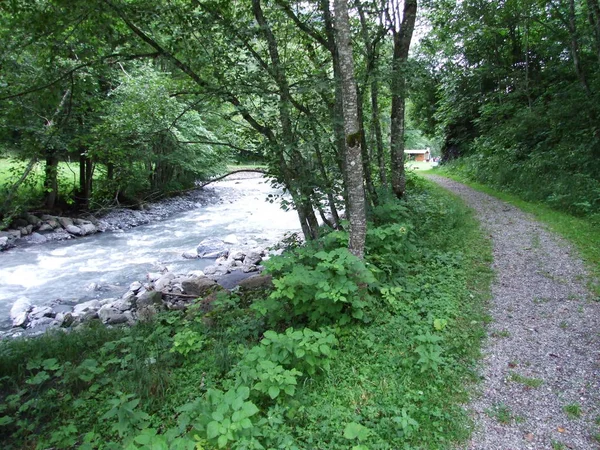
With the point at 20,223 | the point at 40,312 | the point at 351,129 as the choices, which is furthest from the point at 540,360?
the point at 20,223

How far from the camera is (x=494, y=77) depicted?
62.8 ft

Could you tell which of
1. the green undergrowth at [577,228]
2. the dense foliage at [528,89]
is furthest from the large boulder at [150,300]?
the green undergrowth at [577,228]

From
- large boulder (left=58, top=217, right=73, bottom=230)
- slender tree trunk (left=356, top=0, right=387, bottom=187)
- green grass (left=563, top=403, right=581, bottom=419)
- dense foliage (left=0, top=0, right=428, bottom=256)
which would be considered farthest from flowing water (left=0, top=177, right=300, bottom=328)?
green grass (left=563, top=403, right=581, bottom=419)

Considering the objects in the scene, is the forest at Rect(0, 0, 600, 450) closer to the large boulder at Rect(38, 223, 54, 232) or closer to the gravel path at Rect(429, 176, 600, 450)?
the gravel path at Rect(429, 176, 600, 450)

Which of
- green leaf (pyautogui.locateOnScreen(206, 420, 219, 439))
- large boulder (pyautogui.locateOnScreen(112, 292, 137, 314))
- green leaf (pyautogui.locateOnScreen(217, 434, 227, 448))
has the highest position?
green leaf (pyautogui.locateOnScreen(206, 420, 219, 439))

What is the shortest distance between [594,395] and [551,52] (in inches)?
677

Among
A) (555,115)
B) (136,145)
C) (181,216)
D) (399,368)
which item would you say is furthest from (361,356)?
(181,216)

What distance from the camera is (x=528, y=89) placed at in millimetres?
15609

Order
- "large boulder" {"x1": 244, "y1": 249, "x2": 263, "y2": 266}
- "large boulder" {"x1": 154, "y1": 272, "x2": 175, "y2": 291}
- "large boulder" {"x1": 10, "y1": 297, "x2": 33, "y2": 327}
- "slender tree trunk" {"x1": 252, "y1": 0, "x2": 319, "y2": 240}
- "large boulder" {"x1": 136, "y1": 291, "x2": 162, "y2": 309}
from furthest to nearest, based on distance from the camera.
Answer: "large boulder" {"x1": 244, "y1": 249, "x2": 263, "y2": 266}
"large boulder" {"x1": 154, "y1": 272, "x2": 175, "y2": 291}
"large boulder" {"x1": 136, "y1": 291, "x2": 162, "y2": 309}
"large boulder" {"x1": 10, "y1": 297, "x2": 33, "y2": 327}
"slender tree trunk" {"x1": 252, "y1": 0, "x2": 319, "y2": 240}

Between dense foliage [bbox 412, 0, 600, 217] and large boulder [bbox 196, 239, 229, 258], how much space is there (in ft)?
26.6

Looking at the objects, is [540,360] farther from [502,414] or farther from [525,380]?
[502,414]

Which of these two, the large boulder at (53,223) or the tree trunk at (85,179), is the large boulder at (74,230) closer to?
the large boulder at (53,223)

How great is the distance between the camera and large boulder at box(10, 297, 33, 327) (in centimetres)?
787

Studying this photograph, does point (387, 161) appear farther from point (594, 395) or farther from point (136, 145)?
point (594, 395)
